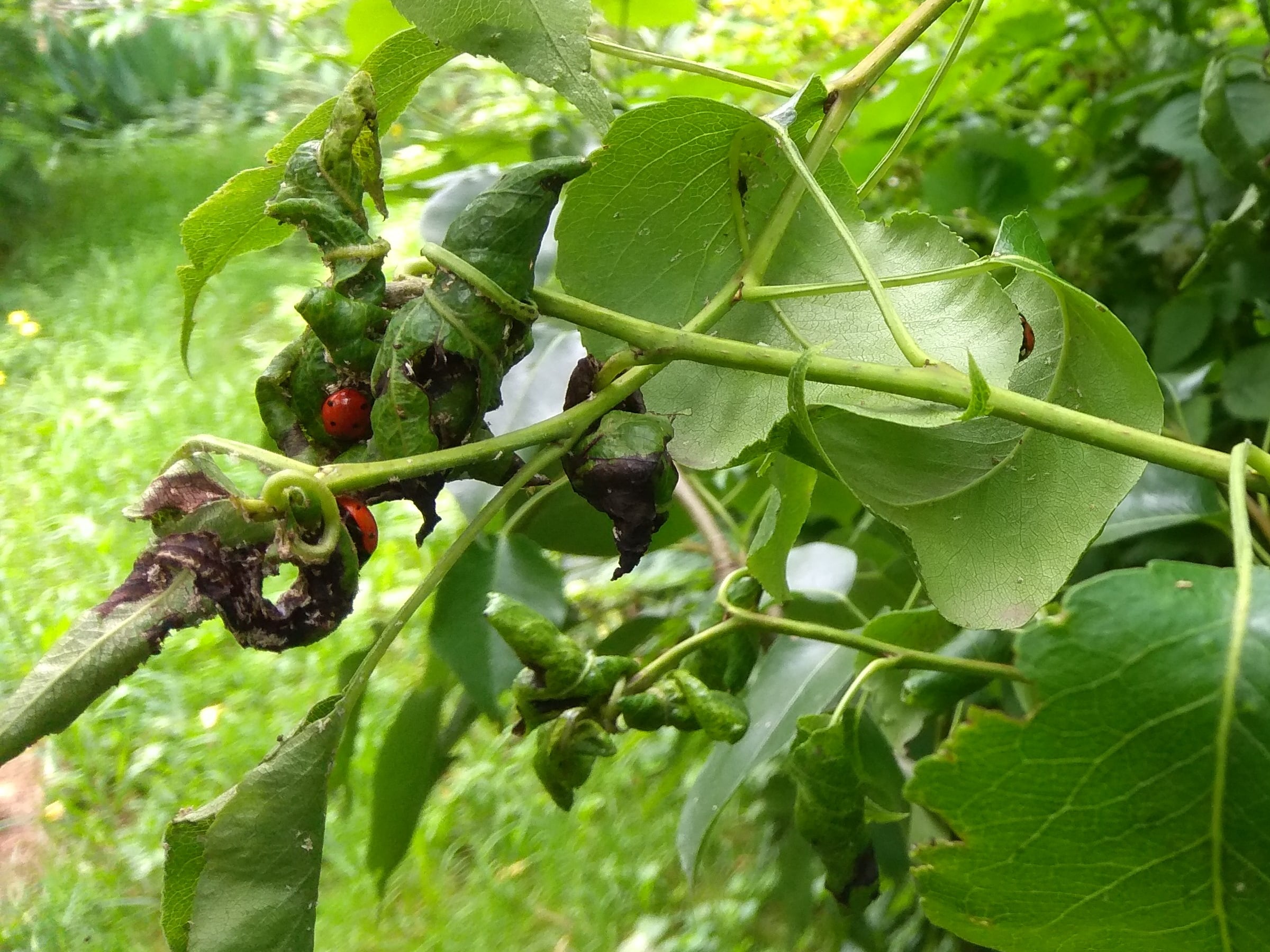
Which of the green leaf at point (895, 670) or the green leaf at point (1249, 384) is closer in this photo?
the green leaf at point (895, 670)

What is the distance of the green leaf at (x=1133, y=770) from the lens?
0.29 metres

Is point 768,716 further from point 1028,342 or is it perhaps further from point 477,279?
point 477,279

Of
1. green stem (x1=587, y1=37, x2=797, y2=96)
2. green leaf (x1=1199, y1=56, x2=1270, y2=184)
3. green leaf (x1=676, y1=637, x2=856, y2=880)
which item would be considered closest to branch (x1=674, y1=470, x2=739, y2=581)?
green leaf (x1=676, y1=637, x2=856, y2=880)

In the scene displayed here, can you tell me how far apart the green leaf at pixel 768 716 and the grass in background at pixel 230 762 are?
90 mm

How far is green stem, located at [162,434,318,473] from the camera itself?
0.29 m

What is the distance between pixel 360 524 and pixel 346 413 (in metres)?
0.04

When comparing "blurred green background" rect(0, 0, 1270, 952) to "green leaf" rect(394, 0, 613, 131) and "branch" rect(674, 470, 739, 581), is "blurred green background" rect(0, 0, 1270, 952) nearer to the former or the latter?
"branch" rect(674, 470, 739, 581)

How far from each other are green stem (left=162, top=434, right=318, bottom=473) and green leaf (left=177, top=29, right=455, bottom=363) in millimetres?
128

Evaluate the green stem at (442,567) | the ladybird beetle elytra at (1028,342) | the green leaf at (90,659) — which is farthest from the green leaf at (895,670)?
the green leaf at (90,659)

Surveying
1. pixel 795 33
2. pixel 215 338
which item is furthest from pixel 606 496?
pixel 215 338

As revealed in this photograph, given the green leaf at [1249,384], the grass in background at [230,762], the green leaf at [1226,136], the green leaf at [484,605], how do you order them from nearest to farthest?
the green leaf at [484,605] < the green leaf at [1226,136] < the green leaf at [1249,384] < the grass in background at [230,762]

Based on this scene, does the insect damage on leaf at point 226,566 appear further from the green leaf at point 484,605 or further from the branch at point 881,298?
the green leaf at point 484,605

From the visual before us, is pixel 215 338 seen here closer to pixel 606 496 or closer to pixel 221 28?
pixel 221 28

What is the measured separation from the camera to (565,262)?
1.42 feet
